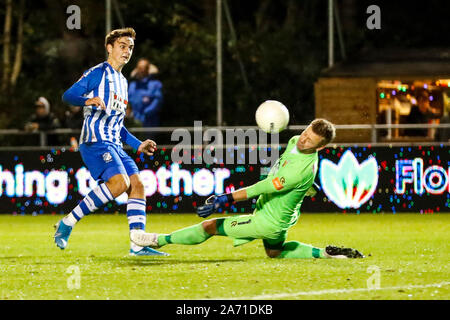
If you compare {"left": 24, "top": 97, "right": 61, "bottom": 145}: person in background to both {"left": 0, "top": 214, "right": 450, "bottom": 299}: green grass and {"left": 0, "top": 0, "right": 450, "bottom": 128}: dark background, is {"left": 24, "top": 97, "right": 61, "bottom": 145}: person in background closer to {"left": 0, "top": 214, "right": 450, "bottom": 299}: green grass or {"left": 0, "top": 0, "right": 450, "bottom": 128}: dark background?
{"left": 0, "top": 0, "right": 450, "bottom": 128}: dark background

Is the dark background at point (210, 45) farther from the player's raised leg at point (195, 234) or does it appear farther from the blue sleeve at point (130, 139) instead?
the player's raised leg at point (195, 234)

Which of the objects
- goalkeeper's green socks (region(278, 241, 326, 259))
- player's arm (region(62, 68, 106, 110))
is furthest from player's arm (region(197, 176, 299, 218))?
player's arm (region(62, 68, 106, 110))

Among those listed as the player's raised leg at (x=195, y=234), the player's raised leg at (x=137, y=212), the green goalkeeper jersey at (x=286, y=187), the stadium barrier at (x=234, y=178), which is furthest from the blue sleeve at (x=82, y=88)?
the stadium barrier at (x=234, y=178)

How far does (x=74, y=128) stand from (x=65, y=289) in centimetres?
1056

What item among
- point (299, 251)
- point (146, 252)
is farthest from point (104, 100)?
point (299, 251)

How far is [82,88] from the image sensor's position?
10891 millimetres

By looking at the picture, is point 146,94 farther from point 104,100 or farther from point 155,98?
point 104,100

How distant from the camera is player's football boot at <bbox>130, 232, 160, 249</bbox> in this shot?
405 inches

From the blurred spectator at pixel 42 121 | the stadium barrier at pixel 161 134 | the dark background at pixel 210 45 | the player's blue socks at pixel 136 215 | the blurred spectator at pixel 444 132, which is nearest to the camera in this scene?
the player's blue socks at pixel 136 215

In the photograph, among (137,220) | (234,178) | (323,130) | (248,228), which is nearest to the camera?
(323,130)

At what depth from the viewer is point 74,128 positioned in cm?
1873

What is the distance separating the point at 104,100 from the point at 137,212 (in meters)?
1.15

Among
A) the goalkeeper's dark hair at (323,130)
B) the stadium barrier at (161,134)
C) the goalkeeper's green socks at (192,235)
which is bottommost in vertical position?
the goalkeeper's green socks at (192,235)

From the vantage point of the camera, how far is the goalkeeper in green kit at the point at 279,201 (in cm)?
960
